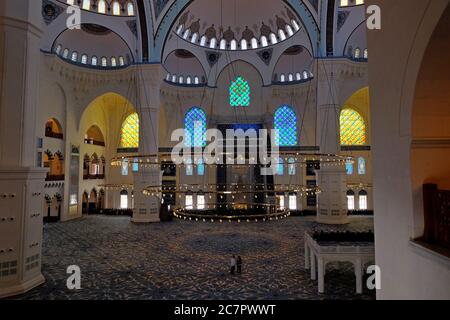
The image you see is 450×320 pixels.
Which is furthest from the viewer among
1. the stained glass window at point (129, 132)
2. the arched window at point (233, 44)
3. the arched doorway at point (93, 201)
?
the stained glass window at point (129, 132)

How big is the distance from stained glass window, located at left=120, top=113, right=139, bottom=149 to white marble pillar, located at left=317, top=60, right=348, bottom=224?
13.1 metres

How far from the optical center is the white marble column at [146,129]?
52.6ft

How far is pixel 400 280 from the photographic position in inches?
153

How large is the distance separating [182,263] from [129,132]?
48.1 feet

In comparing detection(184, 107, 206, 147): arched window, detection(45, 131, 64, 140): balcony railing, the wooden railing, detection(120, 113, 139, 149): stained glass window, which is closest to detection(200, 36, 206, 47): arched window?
detection(184, 107, 206, 147): arched window

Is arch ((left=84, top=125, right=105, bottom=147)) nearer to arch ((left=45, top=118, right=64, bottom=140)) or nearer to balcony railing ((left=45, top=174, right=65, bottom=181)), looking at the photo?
arch ((left=45, top=118, right=64, bottom=140))

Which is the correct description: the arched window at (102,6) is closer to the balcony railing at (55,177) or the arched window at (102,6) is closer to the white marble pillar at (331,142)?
the balcony railing at (55,177)

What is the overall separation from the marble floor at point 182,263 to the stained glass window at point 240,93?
33.4 ft

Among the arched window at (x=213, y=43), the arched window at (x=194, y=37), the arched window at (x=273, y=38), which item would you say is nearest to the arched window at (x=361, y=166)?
the arched window at (x=273, y=38)

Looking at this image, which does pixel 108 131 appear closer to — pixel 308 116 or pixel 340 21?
pixel 308 116

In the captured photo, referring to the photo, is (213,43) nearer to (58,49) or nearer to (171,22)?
(171,22)
